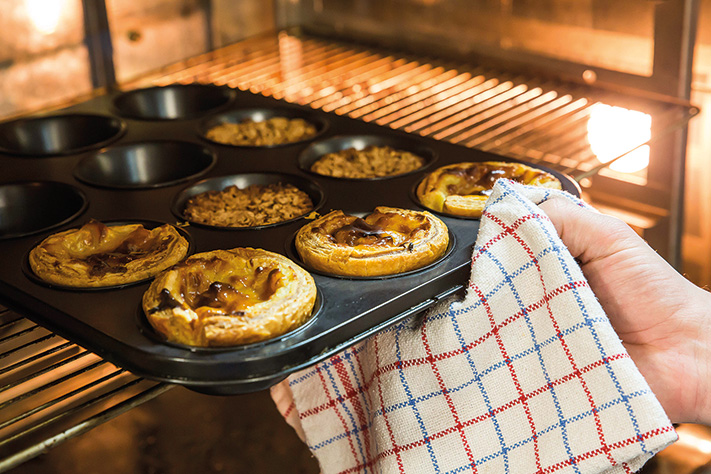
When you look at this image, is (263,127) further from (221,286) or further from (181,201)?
(221,286)

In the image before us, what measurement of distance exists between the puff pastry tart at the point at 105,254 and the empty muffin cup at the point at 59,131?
0.57m

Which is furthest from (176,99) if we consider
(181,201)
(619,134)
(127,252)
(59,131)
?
(619,134)

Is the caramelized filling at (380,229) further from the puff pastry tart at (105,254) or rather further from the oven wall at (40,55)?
the oven wall at (40,55)

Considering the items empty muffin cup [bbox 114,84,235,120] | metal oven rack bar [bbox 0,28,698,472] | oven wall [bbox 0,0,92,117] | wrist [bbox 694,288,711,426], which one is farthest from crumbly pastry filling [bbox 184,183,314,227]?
oven wall [bbox 0,0,92,117]

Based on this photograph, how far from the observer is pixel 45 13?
2072mm

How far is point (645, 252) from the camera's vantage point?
3.76ft

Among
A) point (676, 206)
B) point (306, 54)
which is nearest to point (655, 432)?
point (676, 206)

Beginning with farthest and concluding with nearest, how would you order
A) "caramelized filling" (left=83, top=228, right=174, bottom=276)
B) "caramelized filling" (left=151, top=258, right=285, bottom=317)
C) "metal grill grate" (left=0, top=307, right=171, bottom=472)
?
"caramelized filling" (left=83, top=228, right=174, bottom=276) < "caramelized filling" (left=151, top=258, right=285, bottom=317) < "metal grill grate" (left=0, top=307, right=171, bottom=472)

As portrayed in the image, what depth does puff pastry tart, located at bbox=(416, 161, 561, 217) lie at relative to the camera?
133 centimetres

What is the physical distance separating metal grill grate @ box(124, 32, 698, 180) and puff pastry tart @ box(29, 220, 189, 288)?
Result: 76cm

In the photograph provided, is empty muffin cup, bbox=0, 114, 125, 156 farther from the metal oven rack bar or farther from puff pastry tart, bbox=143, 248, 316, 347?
puff pastry tart, bbox=143, 248, 316, 347

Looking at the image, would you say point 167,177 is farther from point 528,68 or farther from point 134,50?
point 528,68

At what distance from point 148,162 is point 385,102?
0.66m

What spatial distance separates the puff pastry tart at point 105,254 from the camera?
115cm
